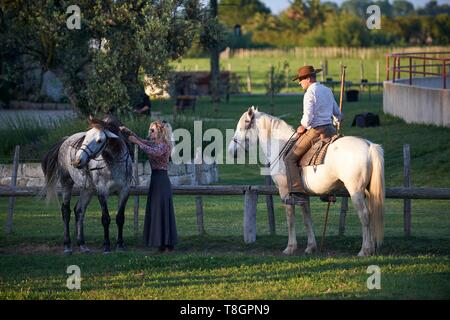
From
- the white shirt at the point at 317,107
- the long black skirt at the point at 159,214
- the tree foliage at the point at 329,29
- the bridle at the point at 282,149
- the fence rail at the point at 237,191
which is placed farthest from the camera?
the tree foliage at the point at 329,29

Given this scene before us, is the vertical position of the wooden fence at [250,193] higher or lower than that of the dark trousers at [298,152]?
lower

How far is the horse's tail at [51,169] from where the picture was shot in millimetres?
14664

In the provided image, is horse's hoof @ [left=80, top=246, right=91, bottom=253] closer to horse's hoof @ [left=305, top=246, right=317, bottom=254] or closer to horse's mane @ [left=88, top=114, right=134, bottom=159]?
horse's mane @ [left=88, top=114, right=134, bottom=159]

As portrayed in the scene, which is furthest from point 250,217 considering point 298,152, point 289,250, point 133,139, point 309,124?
point 133,139

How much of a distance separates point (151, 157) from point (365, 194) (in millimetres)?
3107

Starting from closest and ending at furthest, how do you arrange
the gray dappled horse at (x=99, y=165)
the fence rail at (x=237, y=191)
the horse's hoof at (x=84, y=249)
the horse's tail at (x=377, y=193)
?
the horse's tail at (x=377, y=193), the gray dappled horse at (x=99, y=165), the fence rail at (x=237, y=191), the horse's hoof at (x=84, y=249)

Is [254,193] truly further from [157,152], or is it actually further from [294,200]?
[157,152]

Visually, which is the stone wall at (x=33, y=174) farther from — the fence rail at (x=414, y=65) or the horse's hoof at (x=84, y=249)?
the fence rail at (x=414, y=65)

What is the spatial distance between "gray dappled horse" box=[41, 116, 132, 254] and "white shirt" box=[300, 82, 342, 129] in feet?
9.10

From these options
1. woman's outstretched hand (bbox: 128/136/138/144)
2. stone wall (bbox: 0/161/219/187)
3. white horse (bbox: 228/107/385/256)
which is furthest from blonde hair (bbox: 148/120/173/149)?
stone wall (bbox: 0/161/219/187)

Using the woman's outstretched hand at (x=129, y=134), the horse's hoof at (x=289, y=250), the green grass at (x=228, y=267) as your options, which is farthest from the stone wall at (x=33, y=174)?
the horse's hoof at (x=289, y=250)

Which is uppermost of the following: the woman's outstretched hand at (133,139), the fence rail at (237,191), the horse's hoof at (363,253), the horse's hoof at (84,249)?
the woman's outstretched hand at (133,139)

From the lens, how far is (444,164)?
75.9 feet

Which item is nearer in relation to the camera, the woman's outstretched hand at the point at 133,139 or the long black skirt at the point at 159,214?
the woman's outstretched hand at the point at 133,139
